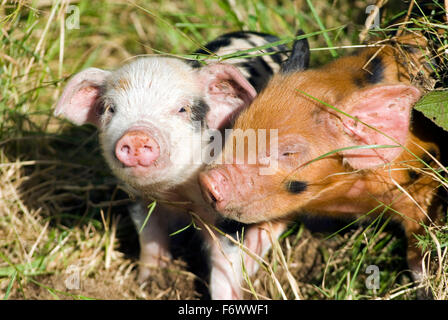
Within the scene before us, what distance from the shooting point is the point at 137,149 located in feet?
8.61

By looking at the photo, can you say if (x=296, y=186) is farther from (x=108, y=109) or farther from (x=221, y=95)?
(x=108, y=109)

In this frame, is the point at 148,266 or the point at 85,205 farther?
the point at 85,205

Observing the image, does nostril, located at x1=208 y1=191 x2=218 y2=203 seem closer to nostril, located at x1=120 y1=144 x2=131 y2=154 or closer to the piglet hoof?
nostril, located at x1=120 y1=144 x2=131 y2=154

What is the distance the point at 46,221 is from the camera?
3748 mm

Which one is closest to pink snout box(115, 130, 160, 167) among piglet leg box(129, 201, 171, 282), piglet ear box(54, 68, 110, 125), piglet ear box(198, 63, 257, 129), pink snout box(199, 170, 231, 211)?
pink snout box(199, 170, 231, 211)

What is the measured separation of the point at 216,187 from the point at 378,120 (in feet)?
2.67

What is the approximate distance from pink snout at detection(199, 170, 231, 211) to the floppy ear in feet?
2.35

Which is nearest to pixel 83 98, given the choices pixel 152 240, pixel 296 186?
pixel 152 240

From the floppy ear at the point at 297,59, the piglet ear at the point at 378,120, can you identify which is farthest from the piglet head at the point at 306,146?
the floppy ear at the point at 297,59

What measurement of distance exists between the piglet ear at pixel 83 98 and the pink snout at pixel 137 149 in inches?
25.4

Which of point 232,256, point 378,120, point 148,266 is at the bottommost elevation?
point 148,266

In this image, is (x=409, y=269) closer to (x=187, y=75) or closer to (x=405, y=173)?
(x=405, y=173)

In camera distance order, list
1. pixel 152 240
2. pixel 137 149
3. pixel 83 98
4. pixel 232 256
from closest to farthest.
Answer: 1. pixel 137 149
2. pixel 232 256
3. pixel 83 98
4. pixel 152 240

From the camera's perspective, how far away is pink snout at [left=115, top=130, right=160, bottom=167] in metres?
2.62
